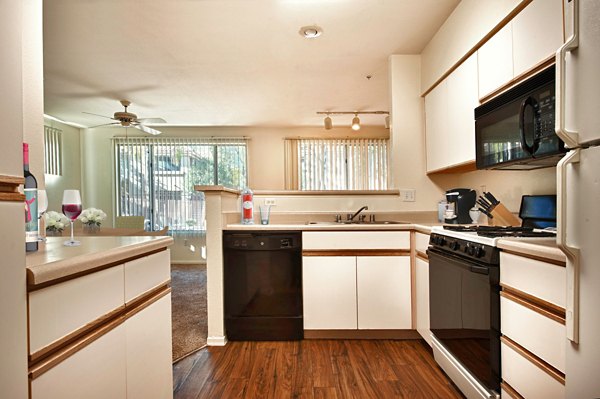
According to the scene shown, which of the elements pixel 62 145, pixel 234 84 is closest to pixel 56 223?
pixel 234 84

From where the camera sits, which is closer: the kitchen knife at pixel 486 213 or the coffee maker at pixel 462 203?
the kitchen knife at pixel 486 213

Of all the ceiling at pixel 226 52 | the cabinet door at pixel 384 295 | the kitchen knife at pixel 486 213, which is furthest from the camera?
the cabinet door at pixel 384 295

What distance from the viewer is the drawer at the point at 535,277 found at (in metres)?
1.03

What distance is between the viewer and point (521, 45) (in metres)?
1.60

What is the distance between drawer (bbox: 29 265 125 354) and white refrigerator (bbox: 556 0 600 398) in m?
1.35

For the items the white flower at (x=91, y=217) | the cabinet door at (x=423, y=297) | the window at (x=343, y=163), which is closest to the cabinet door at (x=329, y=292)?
the cabinet door at (x=423, y=297)

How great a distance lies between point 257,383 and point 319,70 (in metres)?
2.91

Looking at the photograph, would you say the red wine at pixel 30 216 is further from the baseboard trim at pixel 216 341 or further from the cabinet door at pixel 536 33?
the cabinet door at pixel 536 33

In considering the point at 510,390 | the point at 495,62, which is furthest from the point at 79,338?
the point at 495,62

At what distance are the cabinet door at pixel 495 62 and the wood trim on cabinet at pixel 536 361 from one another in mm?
1338

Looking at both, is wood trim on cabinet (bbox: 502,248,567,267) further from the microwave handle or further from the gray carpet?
the gray carpet

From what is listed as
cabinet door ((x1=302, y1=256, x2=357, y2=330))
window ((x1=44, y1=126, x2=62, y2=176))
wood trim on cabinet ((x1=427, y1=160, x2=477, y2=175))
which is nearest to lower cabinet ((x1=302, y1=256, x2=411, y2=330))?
cabinet door ((x1=302, y1=256, x2=357, y2=330))

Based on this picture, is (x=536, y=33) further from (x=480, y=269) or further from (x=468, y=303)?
(x=468, y=303)

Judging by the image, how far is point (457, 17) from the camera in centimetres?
223
